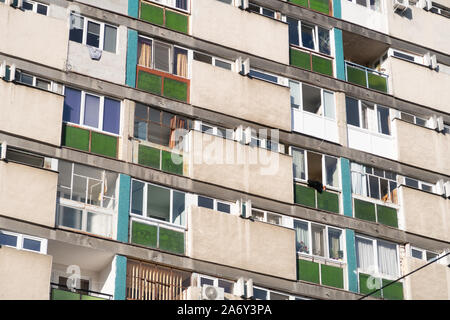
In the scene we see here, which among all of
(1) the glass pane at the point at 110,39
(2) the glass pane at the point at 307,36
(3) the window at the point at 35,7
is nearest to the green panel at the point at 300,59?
(2) the glass pane at the point at 307,36

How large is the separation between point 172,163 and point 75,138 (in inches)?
119

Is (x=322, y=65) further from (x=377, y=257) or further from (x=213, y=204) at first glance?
(x=213, y=204)

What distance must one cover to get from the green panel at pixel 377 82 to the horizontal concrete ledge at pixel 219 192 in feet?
17.5

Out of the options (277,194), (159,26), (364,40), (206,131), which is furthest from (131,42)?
(364,40)

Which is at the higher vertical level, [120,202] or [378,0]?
[378,0]

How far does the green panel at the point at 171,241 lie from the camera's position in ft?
98.8

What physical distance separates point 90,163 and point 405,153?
11245 millimetres

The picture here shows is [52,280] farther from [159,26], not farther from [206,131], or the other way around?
[159,26]

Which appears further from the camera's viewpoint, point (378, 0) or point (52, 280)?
point (378, 0)

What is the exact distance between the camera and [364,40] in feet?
123

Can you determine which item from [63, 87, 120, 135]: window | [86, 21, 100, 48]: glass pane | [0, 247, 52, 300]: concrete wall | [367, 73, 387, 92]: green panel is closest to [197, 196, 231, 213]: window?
[63, 87, 120, 135]: window

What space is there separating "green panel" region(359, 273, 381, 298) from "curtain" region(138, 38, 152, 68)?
30.0ft
